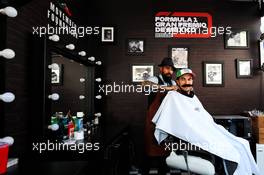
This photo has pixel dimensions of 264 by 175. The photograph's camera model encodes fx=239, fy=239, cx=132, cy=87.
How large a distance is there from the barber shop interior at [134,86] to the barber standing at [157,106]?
2cm

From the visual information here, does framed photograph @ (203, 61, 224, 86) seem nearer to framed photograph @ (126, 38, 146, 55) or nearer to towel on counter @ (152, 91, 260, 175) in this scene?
framed photograph @ (126, 38, 146, 55)

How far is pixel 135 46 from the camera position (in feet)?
12.2

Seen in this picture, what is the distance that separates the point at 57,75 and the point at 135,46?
71.2 inches

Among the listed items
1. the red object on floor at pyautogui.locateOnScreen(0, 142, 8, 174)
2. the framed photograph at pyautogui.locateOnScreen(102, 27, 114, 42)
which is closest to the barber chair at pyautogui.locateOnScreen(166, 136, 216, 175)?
the red object on floor at pyautogui.locateOnScreen(0, 142, 8, 174)

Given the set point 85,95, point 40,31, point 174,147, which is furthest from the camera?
point 85,95

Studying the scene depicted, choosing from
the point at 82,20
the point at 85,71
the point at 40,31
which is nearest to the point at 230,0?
the point at 82,20

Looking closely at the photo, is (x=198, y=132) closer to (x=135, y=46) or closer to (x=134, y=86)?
(x=134, y=86)

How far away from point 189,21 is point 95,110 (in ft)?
6.64

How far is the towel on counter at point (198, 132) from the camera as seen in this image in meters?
1.99

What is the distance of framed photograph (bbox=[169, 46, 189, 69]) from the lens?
372 cm

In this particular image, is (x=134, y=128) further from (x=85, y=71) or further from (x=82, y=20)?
(x=82, y=20)

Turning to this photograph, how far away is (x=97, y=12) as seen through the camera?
3730 mm

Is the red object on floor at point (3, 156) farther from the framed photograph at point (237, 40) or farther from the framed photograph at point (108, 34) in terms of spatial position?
the framed photograph at point (237, 40)

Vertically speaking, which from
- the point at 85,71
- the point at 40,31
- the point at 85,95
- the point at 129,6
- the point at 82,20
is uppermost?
the point at 129,6
